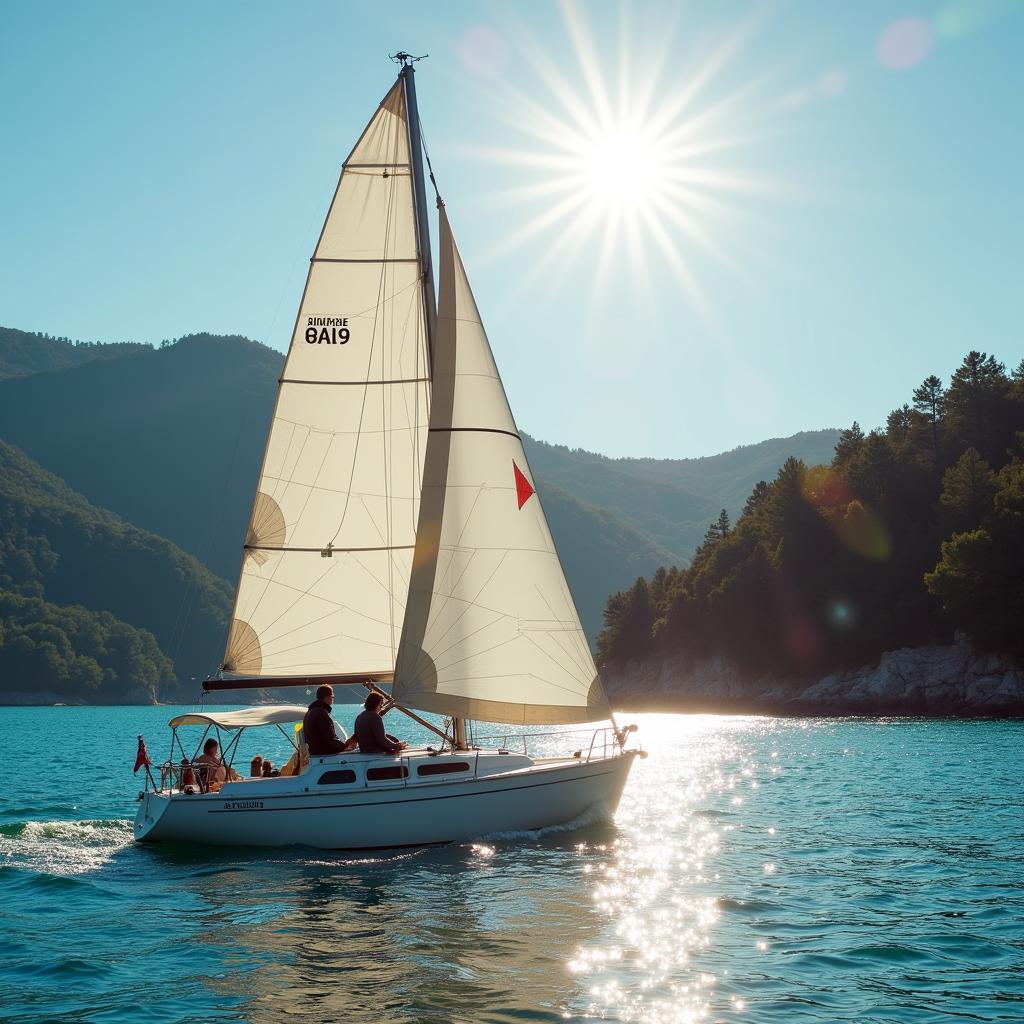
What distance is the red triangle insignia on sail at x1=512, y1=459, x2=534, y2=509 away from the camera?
69.7ft

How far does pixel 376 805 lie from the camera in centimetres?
1939

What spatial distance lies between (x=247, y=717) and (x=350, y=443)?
6001mm

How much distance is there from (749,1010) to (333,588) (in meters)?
13.7

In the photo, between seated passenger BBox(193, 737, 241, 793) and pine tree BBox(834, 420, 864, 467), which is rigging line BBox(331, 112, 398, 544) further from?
pine tree BBox(834, 420, 864, 467)

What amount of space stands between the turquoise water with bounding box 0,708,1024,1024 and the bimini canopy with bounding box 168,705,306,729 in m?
2.42

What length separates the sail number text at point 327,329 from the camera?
22.7 m

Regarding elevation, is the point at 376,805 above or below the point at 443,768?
below

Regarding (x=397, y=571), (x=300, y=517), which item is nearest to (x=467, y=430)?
(x=397, y=571)

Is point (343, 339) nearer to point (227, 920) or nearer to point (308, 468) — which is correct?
point (308, 468)

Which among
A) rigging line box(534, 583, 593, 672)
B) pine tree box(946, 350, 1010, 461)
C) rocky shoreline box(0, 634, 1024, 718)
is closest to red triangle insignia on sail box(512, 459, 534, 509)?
rigging line box(534, 583, 593, 672)

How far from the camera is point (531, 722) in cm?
2050

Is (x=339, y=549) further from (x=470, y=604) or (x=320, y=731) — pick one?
(x=320, y=731)

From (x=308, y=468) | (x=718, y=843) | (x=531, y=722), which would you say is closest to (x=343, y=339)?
(x=308, y=468)

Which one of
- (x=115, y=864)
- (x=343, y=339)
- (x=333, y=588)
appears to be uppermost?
(x=343, y=339)
